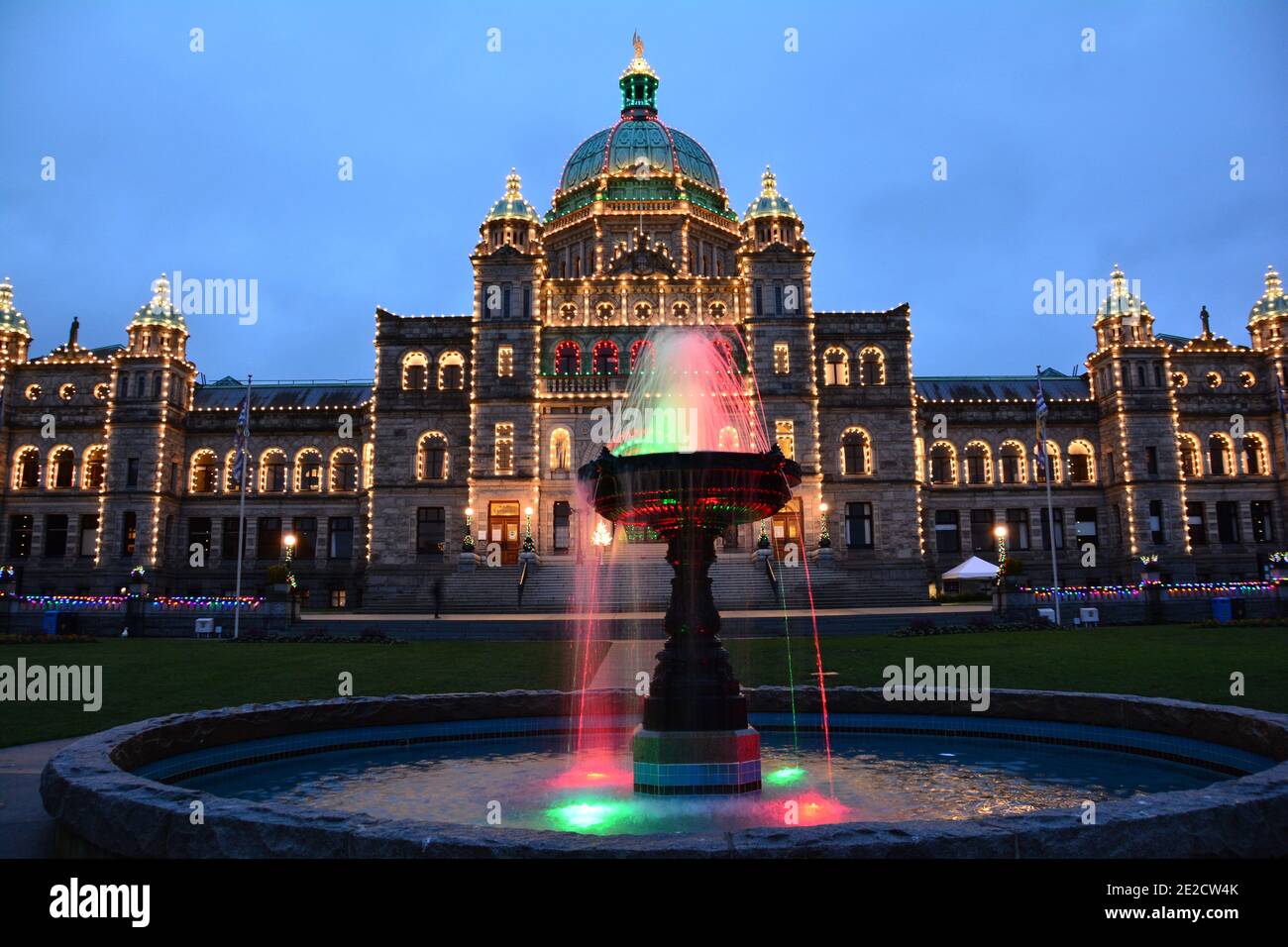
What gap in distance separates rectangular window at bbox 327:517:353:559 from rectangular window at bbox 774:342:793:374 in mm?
30007

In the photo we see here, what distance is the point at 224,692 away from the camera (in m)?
18.0

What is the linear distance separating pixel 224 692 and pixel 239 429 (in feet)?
71.8

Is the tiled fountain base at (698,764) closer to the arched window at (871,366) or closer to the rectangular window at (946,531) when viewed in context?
the arched window at (871,366)

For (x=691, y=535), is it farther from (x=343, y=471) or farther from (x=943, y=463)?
(x=343, y=471)

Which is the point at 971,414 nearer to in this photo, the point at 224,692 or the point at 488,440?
the point at 488,440

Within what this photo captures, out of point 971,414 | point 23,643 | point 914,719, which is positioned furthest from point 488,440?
point 914,719

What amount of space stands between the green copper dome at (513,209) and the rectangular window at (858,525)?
2610 cm

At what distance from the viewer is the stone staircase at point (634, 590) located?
131 ft

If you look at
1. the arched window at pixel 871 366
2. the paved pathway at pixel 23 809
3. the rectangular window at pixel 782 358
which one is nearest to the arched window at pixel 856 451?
the arched window at pixel 871 366

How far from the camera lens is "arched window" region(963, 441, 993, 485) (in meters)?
59.9

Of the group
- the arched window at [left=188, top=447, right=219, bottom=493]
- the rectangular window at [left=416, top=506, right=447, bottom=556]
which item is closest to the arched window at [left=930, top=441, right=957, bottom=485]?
the rectangular window at [left=416, top=506, right=447, bottom=556]

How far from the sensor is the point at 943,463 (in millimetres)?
60250

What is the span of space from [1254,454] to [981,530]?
729 inches

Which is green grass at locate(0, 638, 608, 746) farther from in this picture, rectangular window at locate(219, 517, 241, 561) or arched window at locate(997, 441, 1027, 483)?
arched window at locate(997, 441, 1027, 483)
